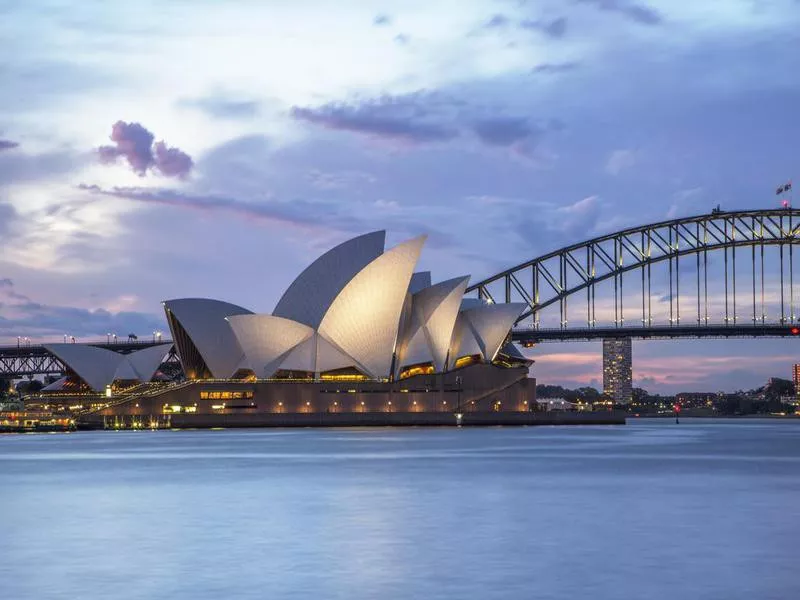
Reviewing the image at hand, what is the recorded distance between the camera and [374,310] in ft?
342

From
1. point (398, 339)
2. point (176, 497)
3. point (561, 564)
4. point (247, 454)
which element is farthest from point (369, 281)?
point (561, 564)

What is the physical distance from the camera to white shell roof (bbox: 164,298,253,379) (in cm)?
11512

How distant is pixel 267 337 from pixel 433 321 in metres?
15.1

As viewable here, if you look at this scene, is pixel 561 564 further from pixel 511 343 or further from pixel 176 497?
pixel 511 343

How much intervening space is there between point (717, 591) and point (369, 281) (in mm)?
82220

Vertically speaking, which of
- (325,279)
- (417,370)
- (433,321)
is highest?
(325,279)

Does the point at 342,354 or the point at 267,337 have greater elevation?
the point at 267,337

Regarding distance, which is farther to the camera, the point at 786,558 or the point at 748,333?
the point at 748,333

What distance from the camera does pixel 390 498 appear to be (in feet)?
120

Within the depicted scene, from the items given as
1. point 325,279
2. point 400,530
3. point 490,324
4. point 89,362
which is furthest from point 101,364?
point 400,530

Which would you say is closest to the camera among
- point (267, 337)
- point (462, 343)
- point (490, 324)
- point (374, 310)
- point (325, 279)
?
point (374, 310)

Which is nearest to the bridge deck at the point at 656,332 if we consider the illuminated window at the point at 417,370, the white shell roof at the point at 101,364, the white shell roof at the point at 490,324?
the white shell roof at the point at 490,324

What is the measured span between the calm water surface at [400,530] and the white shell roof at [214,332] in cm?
6016

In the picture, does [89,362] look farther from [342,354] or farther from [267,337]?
[342,354]
